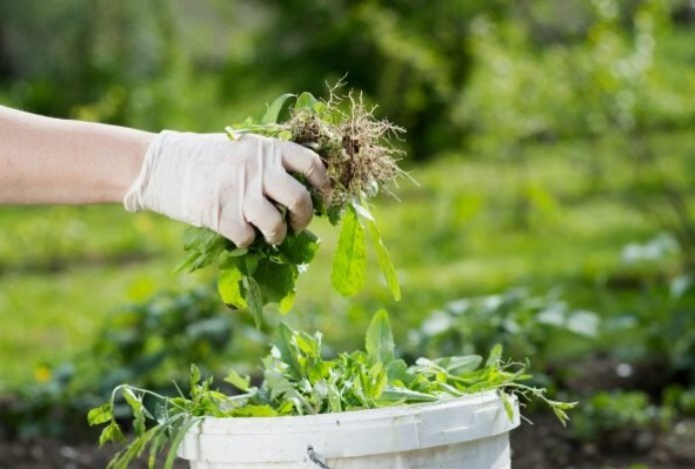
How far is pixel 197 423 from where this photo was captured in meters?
2.05

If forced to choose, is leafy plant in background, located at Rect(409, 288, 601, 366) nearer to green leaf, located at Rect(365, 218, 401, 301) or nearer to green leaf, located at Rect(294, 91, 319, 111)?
green leaf, located at Rect(365, 218, 401, 301)

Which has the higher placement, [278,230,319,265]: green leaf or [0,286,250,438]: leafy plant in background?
[278,230,319,265]: green leaf

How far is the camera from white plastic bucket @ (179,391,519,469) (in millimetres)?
1923

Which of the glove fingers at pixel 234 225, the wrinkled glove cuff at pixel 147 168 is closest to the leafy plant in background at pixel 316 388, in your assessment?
the glove fingers at pixel 234 225

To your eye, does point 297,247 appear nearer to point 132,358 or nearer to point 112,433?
point 112,433

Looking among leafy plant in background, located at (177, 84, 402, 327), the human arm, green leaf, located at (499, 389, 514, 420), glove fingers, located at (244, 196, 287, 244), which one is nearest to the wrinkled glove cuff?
the human arm

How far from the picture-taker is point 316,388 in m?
2.15

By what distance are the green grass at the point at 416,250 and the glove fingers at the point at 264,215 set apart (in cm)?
248

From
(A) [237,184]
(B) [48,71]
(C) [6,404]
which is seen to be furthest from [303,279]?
(A) [237,184]

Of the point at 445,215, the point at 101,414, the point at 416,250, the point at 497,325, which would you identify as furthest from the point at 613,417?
the point at 445,215

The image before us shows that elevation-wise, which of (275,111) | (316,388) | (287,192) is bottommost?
(316,388)

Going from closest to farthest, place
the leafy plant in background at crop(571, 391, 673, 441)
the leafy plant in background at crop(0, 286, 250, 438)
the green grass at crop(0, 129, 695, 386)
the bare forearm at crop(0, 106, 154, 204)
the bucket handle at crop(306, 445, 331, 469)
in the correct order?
the bucket handle at crop(306, 445, 331, 469) → the bare forearm at crop(0, 106, 154, 204) → the leafy plant in background at crop(571, 391, 673, 441) → the leafy plant in background at crop(0, 286, 250, 438) → the green grass at crop(0, 129, 695, 386)

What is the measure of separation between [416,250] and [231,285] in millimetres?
5077

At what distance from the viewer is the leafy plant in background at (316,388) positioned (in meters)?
2.10
